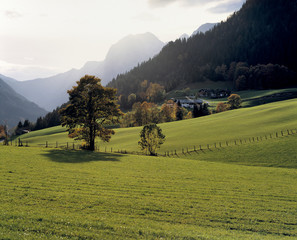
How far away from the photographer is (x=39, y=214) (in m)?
15.8

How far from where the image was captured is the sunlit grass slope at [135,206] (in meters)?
14.5

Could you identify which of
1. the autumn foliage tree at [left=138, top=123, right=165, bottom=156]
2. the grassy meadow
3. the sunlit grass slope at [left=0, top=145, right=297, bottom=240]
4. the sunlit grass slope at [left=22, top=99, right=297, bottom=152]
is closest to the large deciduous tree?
the autumn foliage tree at [left=138, top=123, right=165, bottom=156]

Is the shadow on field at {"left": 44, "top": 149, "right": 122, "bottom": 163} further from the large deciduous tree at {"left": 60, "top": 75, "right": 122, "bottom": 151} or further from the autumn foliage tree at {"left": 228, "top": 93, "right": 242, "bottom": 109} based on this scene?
the autumn foliage tree at {"left": 228, "top": 93, "right": 242, "bottom": 109}

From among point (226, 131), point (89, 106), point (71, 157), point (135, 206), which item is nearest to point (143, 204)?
point (135, 206)

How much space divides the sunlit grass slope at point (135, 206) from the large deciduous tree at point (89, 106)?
76.6 ft

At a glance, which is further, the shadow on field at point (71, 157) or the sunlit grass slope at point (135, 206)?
the shadow on field at point (71, 157)

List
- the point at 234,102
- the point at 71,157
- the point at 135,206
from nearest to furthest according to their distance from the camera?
the point at 135,206
the point at 71,157
the point at 234,102

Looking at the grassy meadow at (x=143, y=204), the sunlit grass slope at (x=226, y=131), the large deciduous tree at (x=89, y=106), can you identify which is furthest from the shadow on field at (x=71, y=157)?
the sunlit grass slope at (x=226, y=131)

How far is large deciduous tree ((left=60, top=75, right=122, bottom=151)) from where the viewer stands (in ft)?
179

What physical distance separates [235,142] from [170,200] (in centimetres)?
4907

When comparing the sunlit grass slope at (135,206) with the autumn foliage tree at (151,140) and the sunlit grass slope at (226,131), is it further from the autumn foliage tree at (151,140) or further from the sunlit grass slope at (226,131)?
the sunlit grass slope at (226,131)

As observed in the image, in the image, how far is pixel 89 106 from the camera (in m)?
55.0

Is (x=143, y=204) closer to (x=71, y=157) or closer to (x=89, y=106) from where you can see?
(x=71, y=157)

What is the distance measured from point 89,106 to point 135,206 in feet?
129
